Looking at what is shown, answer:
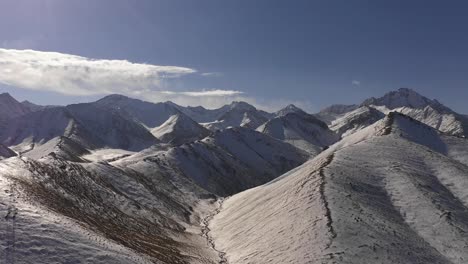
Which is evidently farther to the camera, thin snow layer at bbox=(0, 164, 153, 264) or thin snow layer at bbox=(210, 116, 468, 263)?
thin snow layer at bbox=(210, 116, 468, 263)

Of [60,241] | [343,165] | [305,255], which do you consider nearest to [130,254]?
[60,241]

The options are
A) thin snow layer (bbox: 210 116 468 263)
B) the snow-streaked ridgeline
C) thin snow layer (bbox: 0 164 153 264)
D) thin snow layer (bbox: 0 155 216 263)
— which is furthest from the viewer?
thin snow layer (bbox: 210 116 468 263)

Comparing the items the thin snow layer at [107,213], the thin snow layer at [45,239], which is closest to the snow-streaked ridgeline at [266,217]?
the thin snow layer at [45,239]

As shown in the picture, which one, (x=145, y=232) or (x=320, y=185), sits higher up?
(x=320, y=185)

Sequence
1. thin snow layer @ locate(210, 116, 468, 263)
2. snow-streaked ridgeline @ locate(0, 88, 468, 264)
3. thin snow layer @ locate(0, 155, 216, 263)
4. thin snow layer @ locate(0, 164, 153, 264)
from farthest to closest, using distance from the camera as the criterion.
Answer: thin snow layer @ locate(210, 116, 468, 263) < snow-streaked ridgeline @ locate(0, 88, 468, 264) < thin snow layer @ locate(0, 155, 216, 263) < thin snow layer @ locate(0, 164, 153, 264)

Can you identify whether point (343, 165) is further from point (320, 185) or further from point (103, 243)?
point (103, 243)

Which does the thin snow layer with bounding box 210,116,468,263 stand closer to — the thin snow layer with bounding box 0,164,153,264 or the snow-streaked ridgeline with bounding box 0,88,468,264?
the snow-streaked ridgeline with bounding box 0,88,468,264

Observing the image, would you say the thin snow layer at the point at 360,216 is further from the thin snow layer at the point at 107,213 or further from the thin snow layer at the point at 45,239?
the thin snow layer at the point at 45,239

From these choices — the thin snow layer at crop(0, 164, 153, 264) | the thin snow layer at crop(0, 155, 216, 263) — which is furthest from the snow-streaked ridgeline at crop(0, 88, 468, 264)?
the thin snow layer at crop(0, 155, 216, 263)

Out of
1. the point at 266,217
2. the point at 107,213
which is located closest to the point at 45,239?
the point at 107,213
